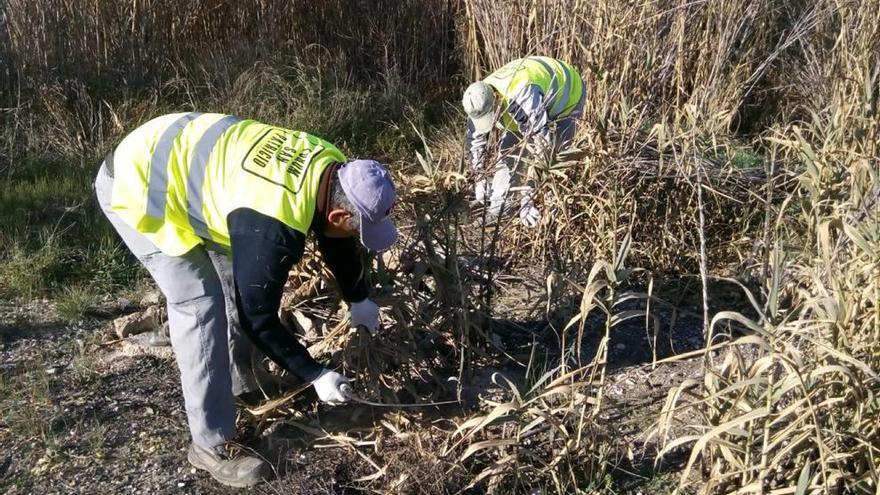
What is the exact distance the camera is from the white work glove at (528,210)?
3715mm

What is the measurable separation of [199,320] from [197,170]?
467 mm

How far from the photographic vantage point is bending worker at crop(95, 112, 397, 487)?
2.58 metres

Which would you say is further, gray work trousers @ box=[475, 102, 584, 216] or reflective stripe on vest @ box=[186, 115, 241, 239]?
gray work trousers @ box=[475, 102, 584, 216]

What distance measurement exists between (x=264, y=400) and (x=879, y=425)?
199 centimetres

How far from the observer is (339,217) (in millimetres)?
2676

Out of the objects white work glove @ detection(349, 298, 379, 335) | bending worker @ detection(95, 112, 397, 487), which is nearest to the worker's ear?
bending worker @ detection(95, 112, 397, 487)

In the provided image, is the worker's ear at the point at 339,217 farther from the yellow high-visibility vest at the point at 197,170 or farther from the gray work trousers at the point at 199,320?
the gray work trousers at the point at 199,320

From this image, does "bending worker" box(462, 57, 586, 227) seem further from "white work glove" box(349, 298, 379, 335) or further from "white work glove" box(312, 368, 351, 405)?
"white work glove" box(312, 368, 351, 405)

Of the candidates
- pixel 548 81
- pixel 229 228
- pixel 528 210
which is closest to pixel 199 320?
pixel 229 228

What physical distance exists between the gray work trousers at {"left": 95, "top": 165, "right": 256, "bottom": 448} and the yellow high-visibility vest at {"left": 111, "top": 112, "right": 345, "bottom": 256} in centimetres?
7

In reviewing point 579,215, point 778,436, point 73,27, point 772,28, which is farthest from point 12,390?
point 772,28

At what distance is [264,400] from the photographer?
3340 mm

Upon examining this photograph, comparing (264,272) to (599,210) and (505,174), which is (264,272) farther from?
(599,210)

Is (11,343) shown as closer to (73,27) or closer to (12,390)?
(12,390)
